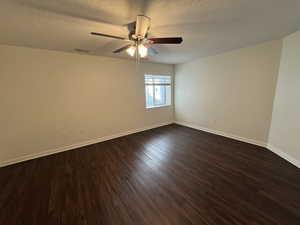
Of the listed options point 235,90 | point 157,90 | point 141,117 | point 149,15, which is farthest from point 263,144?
point 149,15

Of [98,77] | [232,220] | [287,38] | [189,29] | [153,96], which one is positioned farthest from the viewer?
[153,96]

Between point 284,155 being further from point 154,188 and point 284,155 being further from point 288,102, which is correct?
point 154,188

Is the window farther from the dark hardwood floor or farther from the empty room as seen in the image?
the dark hardwood floor

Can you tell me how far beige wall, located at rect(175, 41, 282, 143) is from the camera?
2705 millimetres

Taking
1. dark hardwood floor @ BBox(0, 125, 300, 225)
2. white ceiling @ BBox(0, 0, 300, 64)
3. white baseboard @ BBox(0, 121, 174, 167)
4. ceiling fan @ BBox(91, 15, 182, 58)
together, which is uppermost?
white ceiling @ BBox(0, 0, 300, 64)

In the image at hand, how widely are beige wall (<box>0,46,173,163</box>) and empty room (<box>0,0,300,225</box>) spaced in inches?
0.9

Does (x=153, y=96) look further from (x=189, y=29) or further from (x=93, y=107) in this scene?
(x=189, y=29)

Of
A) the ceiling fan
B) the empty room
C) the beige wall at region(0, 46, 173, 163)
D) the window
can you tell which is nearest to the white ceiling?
the empty room

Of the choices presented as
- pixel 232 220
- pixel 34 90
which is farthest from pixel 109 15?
pixel 232 220

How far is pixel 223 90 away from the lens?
3.46 m

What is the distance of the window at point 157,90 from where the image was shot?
447 cm

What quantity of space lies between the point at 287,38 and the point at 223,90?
4.86 feet

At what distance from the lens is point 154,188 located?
1.81 m

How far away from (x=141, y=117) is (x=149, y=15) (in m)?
3.08
